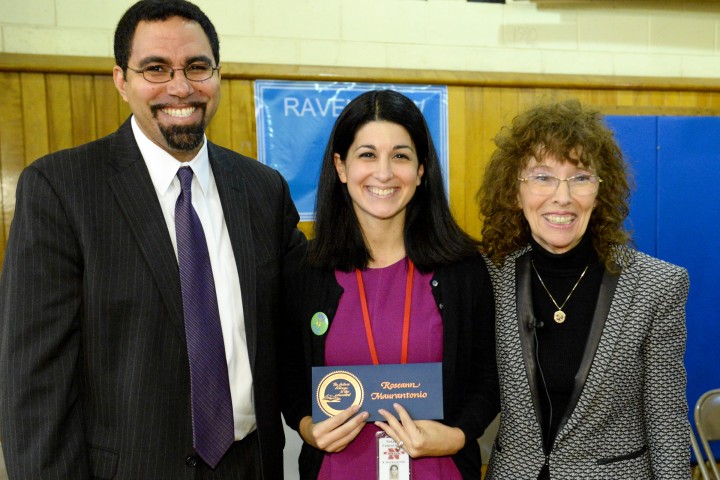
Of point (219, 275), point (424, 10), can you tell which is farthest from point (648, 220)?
point (219, 275)

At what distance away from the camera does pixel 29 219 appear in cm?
162

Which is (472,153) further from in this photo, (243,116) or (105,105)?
(105,105)

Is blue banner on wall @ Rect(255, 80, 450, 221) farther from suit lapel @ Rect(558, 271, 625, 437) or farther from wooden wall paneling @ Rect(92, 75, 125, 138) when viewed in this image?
suit lapel @ Rect(558, 271, 625, 437)

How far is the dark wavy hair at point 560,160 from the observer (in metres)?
1.90

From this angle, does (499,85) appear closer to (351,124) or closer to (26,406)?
(351,124)

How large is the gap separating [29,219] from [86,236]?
15 centimetres

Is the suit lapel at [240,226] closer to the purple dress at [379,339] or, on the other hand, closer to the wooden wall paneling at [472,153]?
the purple dress at [379,339]

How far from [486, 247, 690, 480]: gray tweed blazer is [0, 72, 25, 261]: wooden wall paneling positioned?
3.16 metres

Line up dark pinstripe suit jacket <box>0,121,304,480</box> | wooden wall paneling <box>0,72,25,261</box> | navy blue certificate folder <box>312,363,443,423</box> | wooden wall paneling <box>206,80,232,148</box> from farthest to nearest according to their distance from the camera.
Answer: wooden wall paneling <box>206,80,232,148</box>
wooden wall paneling <box>0,72,25,261</box>
navy blue certificate folder <box>312,363,443,423</box>
dark pinstripe suit jacket <box>0,121,304,480</box>

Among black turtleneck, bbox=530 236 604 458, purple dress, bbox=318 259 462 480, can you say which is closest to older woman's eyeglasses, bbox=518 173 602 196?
black turtleneck, bbox=530 236 604 458

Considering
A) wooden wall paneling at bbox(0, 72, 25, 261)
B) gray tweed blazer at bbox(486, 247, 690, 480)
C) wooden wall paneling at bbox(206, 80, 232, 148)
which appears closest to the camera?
gray tweed blazer at bbox(486, 247, 690, 480)

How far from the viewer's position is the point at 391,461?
175 centimetres

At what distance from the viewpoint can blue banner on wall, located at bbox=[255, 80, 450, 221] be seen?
13.1 feet

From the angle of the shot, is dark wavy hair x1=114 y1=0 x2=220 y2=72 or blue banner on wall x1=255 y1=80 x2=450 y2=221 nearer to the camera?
dark wavy hair x1=114 y1=0 x2=220 y2=72
